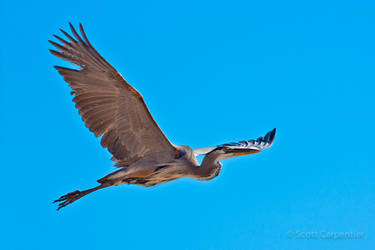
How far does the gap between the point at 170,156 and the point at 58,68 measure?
108 inches

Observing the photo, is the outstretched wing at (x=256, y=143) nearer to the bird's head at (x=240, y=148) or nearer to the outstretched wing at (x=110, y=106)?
the bird's head at (x=240, y=148)

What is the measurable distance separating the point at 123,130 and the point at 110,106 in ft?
1.84

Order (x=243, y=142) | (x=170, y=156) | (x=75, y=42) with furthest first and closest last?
(x=243, y=142) → (x=170, y=156) → (x=75, y=42)

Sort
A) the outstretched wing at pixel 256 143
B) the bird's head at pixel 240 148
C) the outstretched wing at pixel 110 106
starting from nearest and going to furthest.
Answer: the outstretched wing at pixel 110 106
the bird's head at pixel 240 148
the outstretched wing at pixel 256 143

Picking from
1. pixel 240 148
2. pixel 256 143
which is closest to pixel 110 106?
pixel 240 148

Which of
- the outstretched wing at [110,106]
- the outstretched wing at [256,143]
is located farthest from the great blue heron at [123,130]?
the outstretched wing at [256,143]

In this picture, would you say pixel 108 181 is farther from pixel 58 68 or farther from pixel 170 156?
pixel 58 68

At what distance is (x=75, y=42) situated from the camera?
11023 millimetres

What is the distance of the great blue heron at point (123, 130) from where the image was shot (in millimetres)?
11133

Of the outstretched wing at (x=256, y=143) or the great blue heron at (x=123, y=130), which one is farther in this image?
the outstretched wing at (x=256, y=143)

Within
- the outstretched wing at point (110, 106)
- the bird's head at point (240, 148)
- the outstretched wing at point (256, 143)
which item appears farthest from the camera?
the outstretched wing at point (256, 143)

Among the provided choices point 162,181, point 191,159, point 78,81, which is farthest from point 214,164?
point 78,81

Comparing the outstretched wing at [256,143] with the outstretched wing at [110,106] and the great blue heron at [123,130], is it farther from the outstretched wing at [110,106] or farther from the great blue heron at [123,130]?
the outstretched wing at [110,106]

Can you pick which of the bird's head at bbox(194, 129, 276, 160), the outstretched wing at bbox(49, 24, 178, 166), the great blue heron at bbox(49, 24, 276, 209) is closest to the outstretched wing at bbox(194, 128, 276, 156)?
the bird's head at bbox(194, 129, 276, 160)
